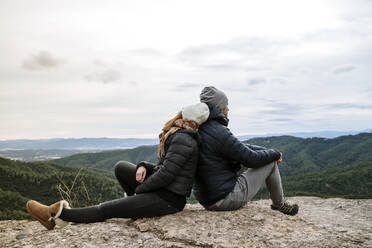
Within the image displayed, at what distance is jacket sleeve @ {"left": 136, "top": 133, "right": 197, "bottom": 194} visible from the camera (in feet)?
16.2

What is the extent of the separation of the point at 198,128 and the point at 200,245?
2.06m

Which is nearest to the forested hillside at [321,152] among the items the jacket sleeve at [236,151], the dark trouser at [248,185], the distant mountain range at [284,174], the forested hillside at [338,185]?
the distant mountain range at [284,174]

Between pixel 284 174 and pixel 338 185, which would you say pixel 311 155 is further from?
pixel 338 185

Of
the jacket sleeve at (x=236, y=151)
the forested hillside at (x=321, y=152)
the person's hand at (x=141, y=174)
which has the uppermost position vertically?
the jacket sleeve at (x=236, y=151)

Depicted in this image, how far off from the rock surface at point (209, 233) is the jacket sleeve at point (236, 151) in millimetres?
1192

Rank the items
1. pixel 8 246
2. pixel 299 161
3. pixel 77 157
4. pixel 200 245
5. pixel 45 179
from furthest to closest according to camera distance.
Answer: pixel 77 157 → pixel 299 161 → pixel 45 179 → pixel 8 246 → pixel 200 245

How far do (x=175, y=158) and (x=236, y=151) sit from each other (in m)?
1.15

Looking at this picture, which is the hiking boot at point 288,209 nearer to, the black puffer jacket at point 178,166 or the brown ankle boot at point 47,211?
the black puffer jacket at point 178,166

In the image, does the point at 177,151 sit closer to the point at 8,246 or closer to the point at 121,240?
the point at 121,240

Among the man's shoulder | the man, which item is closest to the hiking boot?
the man

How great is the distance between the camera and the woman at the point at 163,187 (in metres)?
4.98

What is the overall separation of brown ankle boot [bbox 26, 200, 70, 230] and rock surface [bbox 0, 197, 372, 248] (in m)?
0.20

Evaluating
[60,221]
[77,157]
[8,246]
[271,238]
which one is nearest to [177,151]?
[271,238]

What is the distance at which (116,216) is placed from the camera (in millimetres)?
5434
